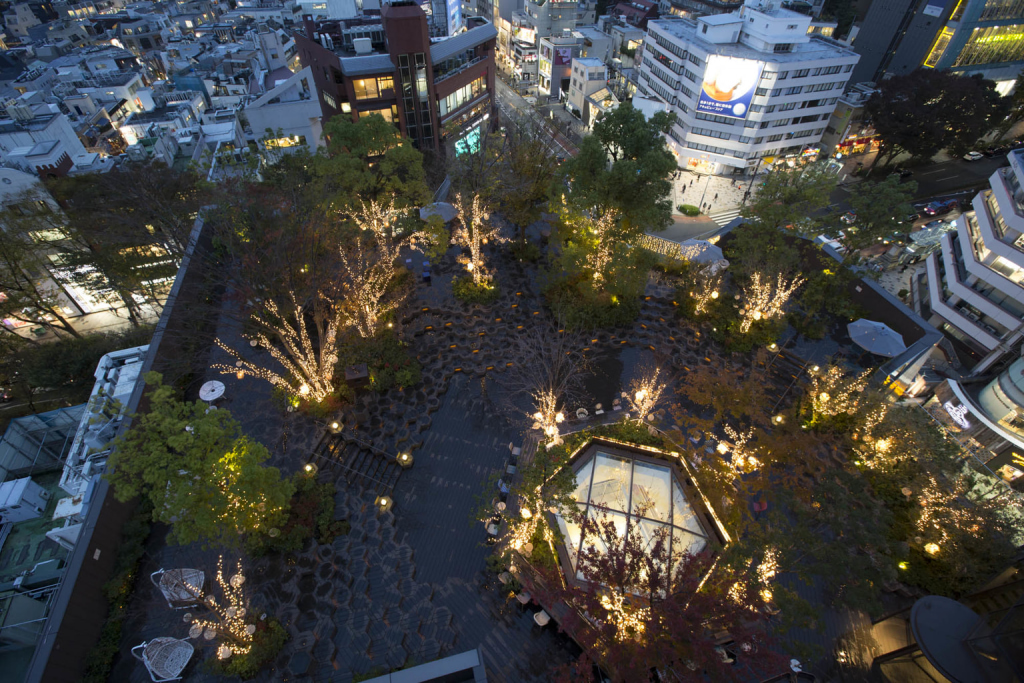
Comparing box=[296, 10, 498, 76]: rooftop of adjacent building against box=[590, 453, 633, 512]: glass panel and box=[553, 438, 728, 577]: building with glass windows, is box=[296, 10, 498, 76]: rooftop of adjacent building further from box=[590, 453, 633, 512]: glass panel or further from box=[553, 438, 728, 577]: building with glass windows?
box=[590, 453, 633, 512]: glass panel

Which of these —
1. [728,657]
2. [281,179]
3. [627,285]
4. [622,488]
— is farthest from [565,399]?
[281,179]

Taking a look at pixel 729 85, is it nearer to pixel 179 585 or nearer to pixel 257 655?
pixel 257 655

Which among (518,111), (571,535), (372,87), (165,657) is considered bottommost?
(518,111)

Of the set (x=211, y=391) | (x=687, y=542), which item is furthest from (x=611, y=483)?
(x=211, y=391)

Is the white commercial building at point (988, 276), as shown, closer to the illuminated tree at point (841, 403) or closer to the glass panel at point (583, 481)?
the illuminated tree at point (841, 403)

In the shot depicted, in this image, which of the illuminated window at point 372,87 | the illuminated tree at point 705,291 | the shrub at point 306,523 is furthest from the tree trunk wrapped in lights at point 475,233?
the illuminated window at point 372,87

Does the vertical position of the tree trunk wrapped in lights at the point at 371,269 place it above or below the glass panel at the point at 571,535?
above

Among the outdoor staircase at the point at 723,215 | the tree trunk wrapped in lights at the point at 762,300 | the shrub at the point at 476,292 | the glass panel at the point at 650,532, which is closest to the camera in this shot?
the glass panel at the point at 650,532
